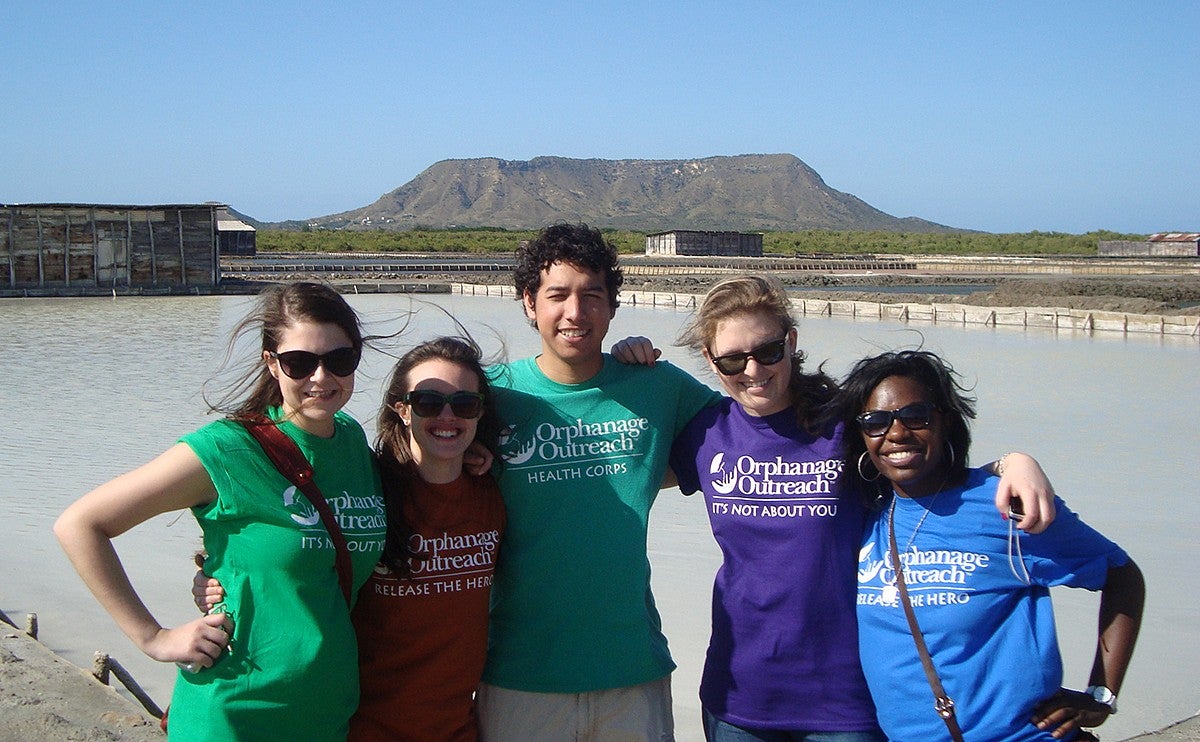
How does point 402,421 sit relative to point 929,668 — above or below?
above

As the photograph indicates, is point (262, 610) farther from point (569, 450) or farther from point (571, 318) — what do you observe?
point (571, 318)

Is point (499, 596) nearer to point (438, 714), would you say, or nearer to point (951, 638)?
point (438, 714)

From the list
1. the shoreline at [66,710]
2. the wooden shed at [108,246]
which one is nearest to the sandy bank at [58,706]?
the shoreline at [66,710]

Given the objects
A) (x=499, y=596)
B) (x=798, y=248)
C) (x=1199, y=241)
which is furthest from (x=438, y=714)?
(x=798, y=248)

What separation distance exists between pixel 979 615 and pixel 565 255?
1.20 meters

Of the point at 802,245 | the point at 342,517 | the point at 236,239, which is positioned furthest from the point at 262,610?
the point at 802,245

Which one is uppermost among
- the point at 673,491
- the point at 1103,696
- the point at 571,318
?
the point at 571,318

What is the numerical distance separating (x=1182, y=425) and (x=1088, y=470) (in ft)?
9.58

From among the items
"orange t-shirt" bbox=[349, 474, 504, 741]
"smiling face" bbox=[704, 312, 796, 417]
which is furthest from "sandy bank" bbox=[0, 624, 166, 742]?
"smiling face" bbox=[704, 312, 796, 417]

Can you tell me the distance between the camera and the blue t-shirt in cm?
207

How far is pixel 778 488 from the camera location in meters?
2.38

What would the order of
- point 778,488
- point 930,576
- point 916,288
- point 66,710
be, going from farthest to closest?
point 916,288, point 66,710, point 778,488, point 930,576

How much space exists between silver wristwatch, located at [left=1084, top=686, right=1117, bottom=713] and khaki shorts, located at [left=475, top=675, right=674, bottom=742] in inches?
36.6

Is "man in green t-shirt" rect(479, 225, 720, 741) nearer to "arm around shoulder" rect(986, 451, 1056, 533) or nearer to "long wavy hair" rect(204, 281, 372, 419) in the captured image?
"long wavy hair" rect(204, 281, 372, 419)
